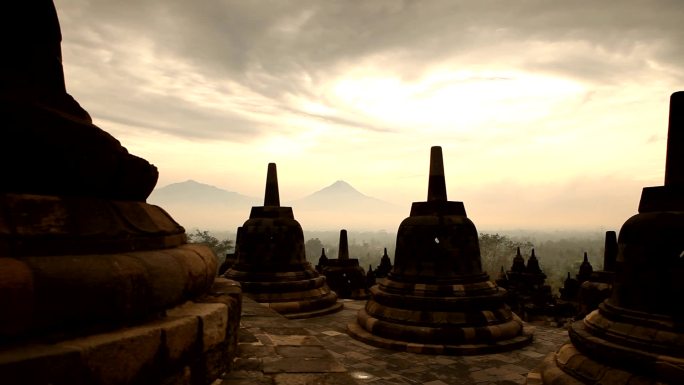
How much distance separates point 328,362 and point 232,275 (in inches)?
391

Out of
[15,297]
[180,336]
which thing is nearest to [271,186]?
[180,336]

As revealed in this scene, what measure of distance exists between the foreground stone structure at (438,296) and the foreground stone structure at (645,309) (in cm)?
373

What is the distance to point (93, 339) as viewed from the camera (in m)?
2.23

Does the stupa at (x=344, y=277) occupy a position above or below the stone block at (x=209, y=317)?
below

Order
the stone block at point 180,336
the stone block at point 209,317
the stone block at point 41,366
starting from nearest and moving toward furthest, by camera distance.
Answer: the stone block at point 41,366, the stone block at point 180,336, the stone block at point 209,317

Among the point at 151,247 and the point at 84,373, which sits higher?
the point at 151,247

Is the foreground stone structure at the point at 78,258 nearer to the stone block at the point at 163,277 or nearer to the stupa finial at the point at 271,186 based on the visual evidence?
the stone block at the point at 163,277

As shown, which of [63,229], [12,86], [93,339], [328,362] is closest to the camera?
[93,339]

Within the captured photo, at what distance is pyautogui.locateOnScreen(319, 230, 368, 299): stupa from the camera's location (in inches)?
647

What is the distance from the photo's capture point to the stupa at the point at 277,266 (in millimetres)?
12180

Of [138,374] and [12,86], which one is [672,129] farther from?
[12,86]

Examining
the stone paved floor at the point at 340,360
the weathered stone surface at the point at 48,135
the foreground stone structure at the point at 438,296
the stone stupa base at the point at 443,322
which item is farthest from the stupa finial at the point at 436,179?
the weathered stone surface at the point at 48,135

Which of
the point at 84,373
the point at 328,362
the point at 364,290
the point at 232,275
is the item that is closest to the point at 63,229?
the point at 84,373

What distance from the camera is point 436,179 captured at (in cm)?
1038
